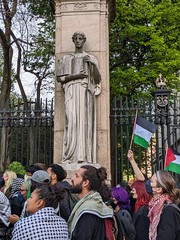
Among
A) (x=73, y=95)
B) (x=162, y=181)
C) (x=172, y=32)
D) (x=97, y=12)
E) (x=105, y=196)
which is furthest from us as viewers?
(x=172, y=32)

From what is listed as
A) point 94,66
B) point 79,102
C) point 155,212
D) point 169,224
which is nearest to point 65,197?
point 155,212

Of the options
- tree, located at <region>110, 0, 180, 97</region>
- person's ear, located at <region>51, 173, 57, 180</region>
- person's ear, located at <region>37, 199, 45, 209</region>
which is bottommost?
person's ear, located at <region>51, 173, 57, 180</region>

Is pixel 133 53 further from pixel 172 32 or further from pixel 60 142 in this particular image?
pixel 60 142

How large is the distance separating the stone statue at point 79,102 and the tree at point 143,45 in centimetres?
875

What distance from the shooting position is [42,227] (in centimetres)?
309

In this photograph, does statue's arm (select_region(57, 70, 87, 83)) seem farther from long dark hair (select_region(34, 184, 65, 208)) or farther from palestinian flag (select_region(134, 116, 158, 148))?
long dark hair (select_region(34, 184, 65, 208))

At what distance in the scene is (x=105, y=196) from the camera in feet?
12.2

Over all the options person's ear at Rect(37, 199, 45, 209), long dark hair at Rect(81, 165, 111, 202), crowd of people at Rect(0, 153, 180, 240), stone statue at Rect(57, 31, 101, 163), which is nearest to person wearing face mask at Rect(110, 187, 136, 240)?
crowd of people at Rect(0, 153, 180, 240)

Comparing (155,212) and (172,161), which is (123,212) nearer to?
(155,212)

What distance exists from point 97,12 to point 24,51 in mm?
10824

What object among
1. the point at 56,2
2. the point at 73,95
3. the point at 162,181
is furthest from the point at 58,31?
the point at 162,181

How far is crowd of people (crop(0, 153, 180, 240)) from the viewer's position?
124 inches

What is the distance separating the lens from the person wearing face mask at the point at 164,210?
12.2 ft

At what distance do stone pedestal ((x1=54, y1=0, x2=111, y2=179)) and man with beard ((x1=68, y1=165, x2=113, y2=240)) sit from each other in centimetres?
535
